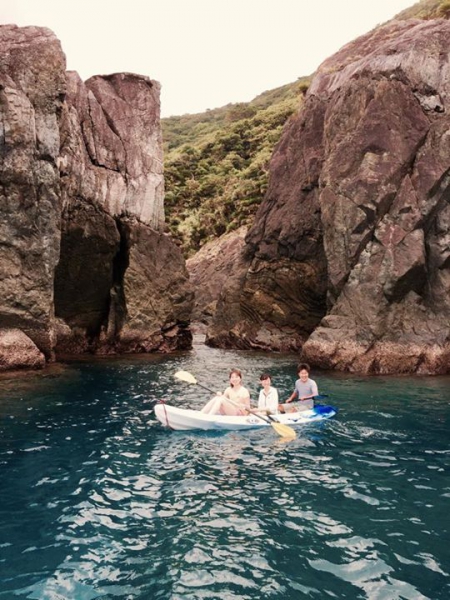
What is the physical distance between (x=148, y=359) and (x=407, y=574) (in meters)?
23.8

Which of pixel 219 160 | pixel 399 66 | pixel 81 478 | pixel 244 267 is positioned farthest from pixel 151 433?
pixel 219 160

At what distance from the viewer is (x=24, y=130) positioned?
2280cm

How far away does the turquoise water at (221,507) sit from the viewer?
249 inches

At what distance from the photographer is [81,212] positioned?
29.0m

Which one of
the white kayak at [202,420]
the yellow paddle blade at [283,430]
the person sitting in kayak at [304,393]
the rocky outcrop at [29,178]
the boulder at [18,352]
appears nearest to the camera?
the yellow paddle blade at [283,430]

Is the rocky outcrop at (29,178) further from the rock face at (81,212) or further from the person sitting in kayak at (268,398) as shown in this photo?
the person sitting in kayak at (268,398)

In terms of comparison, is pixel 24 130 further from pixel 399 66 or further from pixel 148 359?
pixel 399 66

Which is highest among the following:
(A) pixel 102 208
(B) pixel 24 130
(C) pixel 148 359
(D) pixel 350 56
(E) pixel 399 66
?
(D) pixel 350 56

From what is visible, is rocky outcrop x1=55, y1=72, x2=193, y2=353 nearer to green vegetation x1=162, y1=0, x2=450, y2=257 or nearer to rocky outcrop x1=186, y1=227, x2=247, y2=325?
rocky outcrop x1=186, y1=227, x2=247, y2=325

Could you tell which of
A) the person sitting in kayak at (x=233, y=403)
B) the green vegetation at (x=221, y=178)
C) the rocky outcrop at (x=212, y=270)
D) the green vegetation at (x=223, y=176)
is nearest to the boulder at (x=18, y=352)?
the person sitting in kayak at (x=233, y=403)

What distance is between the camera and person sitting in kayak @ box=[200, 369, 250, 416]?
1415 cm

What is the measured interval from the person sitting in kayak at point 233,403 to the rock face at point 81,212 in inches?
494

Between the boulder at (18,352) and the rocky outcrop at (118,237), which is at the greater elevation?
the rocky outcrop at (118,237)

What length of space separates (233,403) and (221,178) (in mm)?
51096
